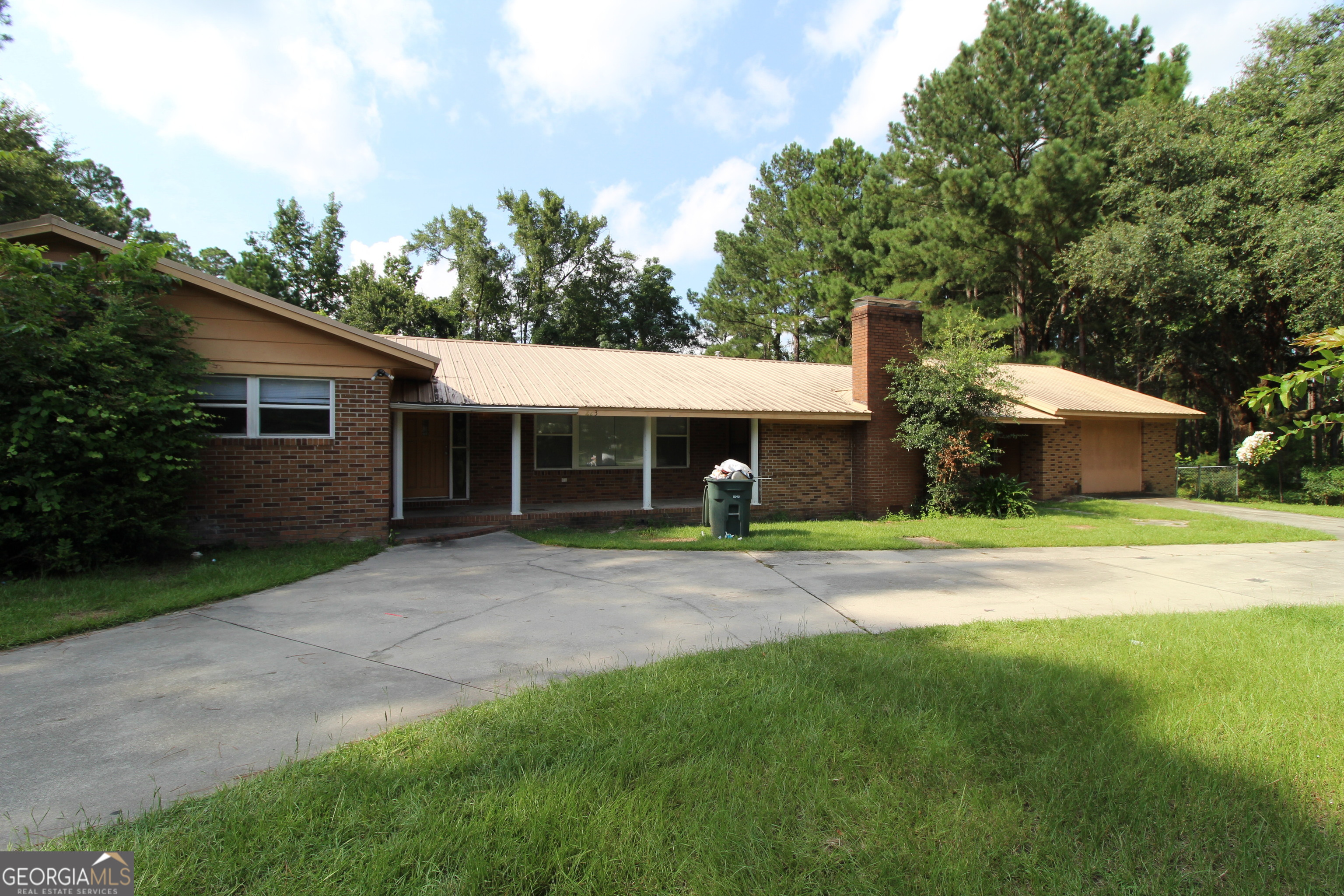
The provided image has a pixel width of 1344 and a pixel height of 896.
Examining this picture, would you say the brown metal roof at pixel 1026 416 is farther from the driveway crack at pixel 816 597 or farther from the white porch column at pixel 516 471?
the white porch column at pixel 516 471

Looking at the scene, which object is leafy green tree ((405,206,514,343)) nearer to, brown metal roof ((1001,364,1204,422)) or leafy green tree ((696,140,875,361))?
leafy green tree ((696,140,875,361))

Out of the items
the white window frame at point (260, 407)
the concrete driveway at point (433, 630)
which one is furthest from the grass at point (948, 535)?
the white window frame at point (260, 407)

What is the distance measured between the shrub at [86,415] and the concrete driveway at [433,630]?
2.46 metres

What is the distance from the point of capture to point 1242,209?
2064 cm

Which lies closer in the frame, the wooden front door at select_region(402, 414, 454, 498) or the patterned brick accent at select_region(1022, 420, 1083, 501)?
the wooden front door at select_region(402, 414, 454, 498)

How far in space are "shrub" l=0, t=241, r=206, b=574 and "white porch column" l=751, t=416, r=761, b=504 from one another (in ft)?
30.9

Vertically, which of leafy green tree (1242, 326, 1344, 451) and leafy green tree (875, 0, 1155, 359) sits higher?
leafy green tree (875, 0, 1155, 359)

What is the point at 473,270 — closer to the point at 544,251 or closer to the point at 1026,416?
the point at 544,251

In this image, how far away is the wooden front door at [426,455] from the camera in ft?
43.5

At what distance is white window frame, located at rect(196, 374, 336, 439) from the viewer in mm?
9523

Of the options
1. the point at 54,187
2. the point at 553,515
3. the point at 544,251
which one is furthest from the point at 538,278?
the point at 553,515

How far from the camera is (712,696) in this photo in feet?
12.5

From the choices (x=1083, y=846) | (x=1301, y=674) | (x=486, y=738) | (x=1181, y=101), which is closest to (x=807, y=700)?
(x=1083, y=846)

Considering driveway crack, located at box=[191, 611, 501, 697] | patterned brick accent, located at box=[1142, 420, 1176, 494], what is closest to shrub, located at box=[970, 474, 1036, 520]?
patterned brick accent, located at box=[1142, 420, 1176, 494]
